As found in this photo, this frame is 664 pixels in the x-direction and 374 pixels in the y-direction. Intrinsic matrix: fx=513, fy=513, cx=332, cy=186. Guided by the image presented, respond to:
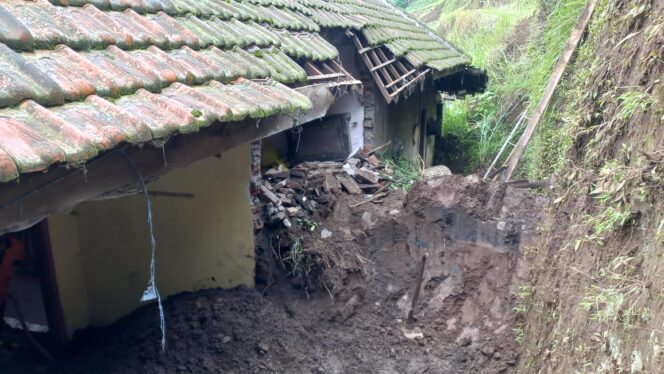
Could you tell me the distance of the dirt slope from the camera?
2.37m

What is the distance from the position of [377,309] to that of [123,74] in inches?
154

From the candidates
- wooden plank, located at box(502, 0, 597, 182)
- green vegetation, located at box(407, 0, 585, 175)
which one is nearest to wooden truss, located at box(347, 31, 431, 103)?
wooden plank, located at box(502, 0, 597, 182)

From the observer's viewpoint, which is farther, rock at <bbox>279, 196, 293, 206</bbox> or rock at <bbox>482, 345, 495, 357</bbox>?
rock at <bbox>279, 196, 293, 206</bbox>

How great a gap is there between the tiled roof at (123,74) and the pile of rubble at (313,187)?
181cm

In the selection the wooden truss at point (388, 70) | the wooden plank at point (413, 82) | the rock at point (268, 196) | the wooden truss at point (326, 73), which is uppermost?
the wooden truss at point (326, 73)

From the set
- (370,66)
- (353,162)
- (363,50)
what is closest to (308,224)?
(353,162)

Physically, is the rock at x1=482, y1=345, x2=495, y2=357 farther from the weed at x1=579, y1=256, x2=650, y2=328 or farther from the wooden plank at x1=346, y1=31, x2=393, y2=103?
the wooden plank at x1=346, y1=31, x2=393, y2=103

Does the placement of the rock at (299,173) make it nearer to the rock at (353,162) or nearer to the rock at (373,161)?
the rock at (353,162)

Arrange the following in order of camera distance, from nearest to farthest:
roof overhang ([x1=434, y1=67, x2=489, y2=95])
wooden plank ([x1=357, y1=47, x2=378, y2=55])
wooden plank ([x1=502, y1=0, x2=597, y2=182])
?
wooden plank ([x1=502, y1=0, x2=597, y2=182]) < wooden plank ([x1=357, y1=47, x2=378, y2=55]) < roof overhang ([x1=434, y1=67, x2=489, y2=95])

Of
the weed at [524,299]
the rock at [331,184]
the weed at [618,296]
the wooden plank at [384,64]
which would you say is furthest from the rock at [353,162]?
the weed at [618,296]

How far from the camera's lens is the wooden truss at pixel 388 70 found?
25.0 ft

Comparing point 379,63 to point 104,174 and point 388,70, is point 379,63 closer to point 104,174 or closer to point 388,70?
point 388,70

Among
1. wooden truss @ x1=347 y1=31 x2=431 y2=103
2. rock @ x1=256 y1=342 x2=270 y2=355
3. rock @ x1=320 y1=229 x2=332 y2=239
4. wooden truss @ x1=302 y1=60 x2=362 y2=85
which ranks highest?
wooden truss @ x1=302 y1=60 x2=362 y2=85

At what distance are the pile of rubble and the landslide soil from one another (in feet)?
0.80
